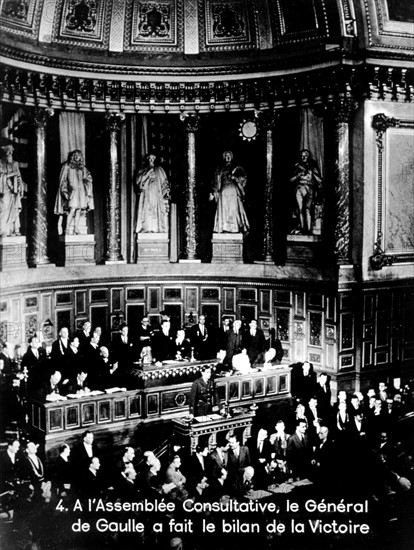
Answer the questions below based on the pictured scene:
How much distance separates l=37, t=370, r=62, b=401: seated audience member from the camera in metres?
12.2

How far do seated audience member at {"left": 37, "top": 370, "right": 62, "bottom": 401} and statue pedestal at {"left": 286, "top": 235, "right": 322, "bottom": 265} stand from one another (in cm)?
669

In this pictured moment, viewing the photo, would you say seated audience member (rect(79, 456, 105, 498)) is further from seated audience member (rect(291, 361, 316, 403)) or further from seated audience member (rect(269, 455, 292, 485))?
seated audience member (rect(291, 361, 316, 403))

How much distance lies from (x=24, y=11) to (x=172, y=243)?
21.2 ft

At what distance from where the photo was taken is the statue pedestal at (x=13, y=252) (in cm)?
1548

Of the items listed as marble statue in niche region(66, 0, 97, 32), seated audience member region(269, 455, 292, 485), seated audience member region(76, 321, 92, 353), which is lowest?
seated audience member region(269, 455, 292, 485)

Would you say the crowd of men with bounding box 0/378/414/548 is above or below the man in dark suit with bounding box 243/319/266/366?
below

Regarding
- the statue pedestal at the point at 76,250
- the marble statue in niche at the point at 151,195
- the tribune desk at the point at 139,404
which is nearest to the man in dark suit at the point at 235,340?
the tribune desk at the point at 139,404

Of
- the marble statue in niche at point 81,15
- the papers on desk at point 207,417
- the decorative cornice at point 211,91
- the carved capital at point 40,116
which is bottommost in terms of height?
the papers on desk at point 207,417

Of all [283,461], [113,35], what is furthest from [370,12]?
[283,461]

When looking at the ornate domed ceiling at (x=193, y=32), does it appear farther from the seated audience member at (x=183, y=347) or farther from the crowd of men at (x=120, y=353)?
the seated audience member at (x=183, y=347)

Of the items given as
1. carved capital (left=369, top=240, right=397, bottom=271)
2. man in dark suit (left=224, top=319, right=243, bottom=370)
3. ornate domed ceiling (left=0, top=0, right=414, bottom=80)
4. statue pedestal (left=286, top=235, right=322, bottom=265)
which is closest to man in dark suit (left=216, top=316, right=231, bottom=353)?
man in dark suit (left=224, top=319, right=243, bottom=370)

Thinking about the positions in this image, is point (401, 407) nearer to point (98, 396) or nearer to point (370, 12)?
point (98, 396)

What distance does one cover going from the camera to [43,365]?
13.1m

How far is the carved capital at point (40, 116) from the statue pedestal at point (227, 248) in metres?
4.91
